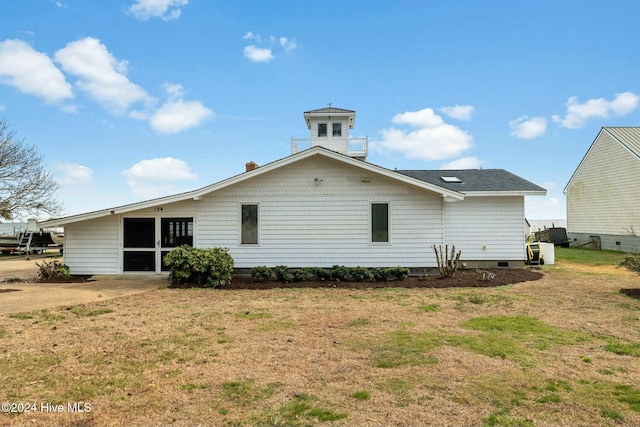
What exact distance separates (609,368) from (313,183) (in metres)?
9.20

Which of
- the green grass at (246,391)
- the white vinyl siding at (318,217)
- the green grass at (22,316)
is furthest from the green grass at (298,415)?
the white vinyl siding at (318,217)

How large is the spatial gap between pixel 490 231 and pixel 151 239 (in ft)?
39.7

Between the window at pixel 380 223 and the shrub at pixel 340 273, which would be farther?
the window at pixel 380 223

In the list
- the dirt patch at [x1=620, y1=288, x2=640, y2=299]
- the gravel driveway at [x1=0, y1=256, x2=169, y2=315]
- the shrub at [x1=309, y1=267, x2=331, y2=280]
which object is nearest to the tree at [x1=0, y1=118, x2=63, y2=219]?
the gravel driveway at [x1=0, y1=256, x2=169, y2=315]

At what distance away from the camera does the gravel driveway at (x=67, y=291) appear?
8.15 m

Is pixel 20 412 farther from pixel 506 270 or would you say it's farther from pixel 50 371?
pixel 506 270

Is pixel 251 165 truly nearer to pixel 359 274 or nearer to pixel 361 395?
pixel 359 274

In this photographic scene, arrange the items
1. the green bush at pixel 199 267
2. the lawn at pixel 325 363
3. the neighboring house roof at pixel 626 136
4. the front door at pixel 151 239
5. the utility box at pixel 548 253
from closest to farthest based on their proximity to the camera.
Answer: the lawn at pixel 325 363, the green bush at pixel 199 267, the front door at pixel 151 239, the utility box at pixel 548 253, the neighboring house roof at pixel 626 136

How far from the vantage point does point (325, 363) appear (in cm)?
456

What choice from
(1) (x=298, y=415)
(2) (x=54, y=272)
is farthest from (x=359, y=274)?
(2) (x=54, y=272)

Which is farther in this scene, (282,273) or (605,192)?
(605,192)

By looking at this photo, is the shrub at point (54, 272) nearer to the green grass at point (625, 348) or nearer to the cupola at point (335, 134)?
the cupola at point (335, 134)

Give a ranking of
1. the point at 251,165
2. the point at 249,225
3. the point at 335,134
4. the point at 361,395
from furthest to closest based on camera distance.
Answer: the point at 335,134, the point at 251,165, the point at 249,225, the point at 361,395

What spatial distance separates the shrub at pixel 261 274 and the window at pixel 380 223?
3.70 meters
